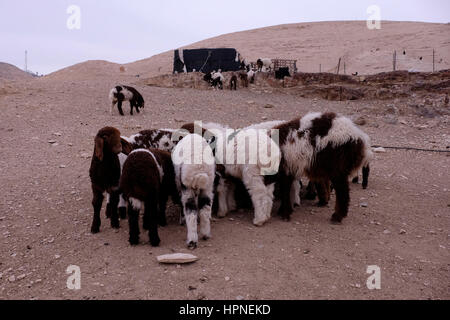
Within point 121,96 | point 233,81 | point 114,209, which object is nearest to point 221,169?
point 114,209

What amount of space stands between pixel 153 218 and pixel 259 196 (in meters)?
1.74

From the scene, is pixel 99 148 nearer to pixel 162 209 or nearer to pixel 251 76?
pixel 162 209

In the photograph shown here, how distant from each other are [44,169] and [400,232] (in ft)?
22.7

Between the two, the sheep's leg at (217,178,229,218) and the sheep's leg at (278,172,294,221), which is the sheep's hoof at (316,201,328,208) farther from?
the sheep's leg at (217,178,229,218)

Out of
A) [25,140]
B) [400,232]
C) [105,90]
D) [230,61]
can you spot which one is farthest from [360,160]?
[230,61]

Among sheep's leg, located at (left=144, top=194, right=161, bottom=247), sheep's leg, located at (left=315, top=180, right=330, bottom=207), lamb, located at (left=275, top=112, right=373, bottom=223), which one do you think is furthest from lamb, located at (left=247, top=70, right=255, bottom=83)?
sheep's leg, located at (left=144, top=194, right=161, bottom=247)

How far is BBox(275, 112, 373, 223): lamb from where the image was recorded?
17.6 ft

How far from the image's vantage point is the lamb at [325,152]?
5.36m

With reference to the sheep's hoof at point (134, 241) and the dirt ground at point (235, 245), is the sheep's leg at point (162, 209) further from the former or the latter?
the sheep's hoof at point (134, 241)

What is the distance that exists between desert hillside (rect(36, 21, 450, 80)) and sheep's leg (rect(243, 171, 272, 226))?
2291cm

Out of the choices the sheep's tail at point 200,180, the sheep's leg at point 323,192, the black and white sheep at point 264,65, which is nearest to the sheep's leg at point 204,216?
the sheep's tail at point 200,180

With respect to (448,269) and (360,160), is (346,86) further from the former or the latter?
(448,269)

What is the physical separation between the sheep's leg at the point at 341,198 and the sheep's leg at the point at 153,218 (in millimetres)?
2748
